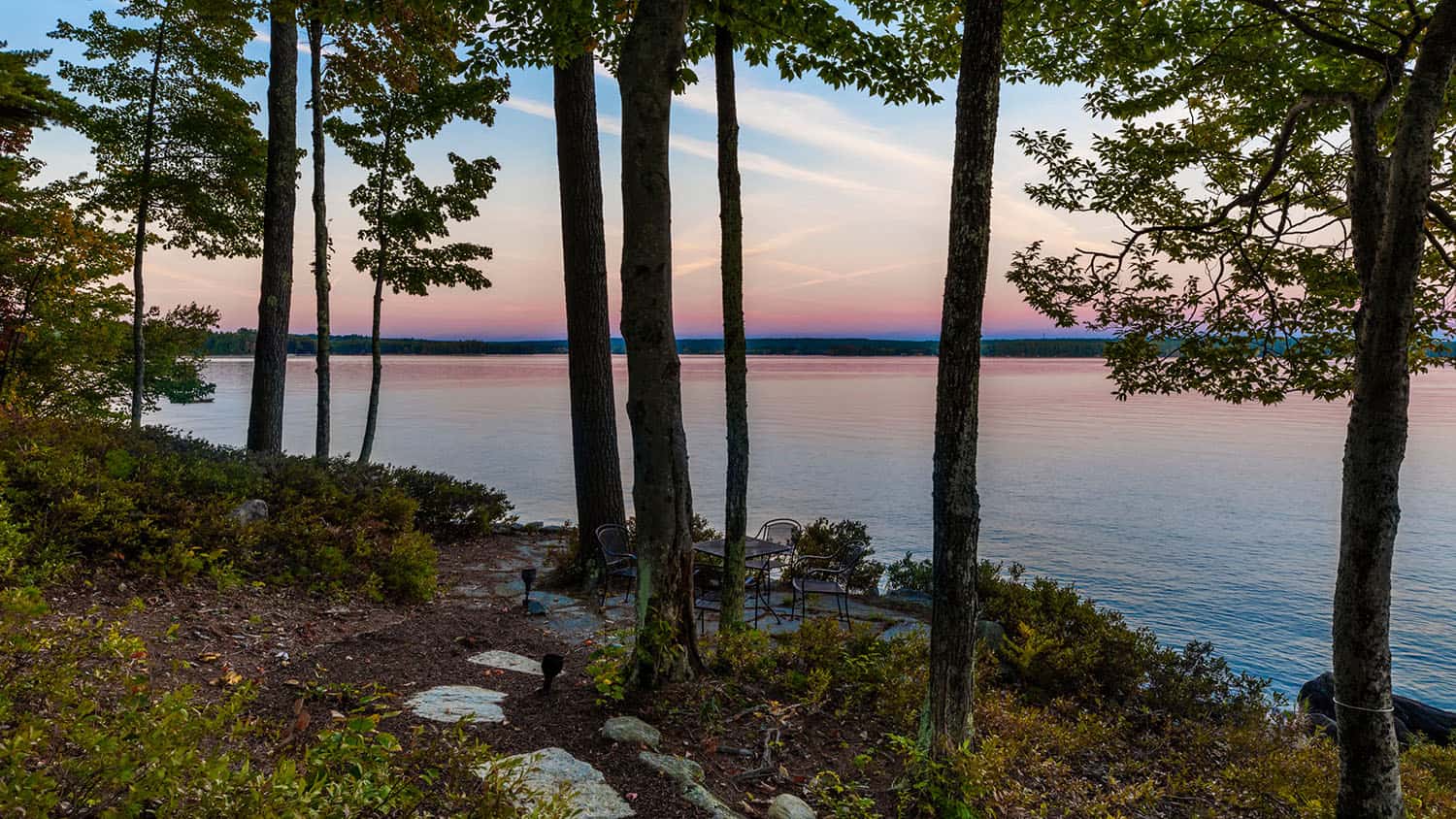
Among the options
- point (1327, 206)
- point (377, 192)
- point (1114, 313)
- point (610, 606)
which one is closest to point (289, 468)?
point (610, 606)

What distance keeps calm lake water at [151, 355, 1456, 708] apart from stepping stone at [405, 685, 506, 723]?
1034 cm

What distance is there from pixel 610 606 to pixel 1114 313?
20.0ft

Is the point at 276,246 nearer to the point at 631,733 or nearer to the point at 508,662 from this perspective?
the point at 508,662

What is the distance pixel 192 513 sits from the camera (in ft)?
20.1

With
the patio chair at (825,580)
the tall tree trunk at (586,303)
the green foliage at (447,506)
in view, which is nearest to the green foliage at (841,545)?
the patio chair at (825,580)

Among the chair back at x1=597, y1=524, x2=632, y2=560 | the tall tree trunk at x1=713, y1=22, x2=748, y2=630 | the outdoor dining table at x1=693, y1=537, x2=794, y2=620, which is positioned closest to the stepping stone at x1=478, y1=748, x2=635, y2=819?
the tall tree trunk at x1=713, y1=22, x2=748, y2=630

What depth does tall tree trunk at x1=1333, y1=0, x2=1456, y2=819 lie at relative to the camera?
4961 millimetres

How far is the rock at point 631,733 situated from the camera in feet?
13.1

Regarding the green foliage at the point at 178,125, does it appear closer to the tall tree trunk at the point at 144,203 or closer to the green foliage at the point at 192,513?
the tall tree trunk at the point at 144,203

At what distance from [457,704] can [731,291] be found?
3868 mm

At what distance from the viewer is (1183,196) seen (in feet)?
25.1

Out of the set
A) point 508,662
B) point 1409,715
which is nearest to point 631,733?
point 508,662

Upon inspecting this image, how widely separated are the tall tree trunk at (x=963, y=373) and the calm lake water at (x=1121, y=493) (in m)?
8.28

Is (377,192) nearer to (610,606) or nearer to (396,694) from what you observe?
(610,606)
